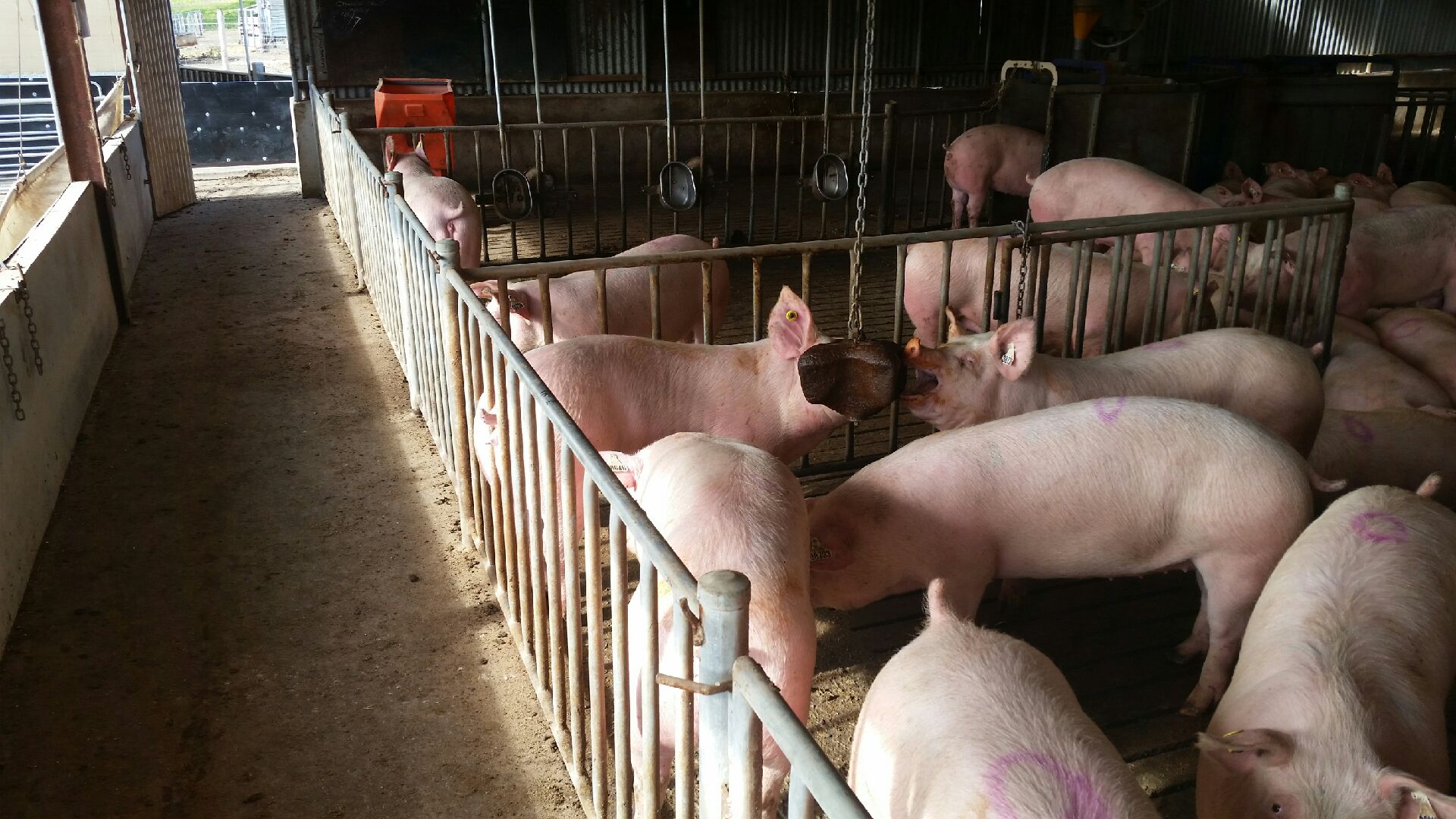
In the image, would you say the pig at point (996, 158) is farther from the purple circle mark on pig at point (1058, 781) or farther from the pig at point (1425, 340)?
the purple circle mark on pig at point (1058, 781)

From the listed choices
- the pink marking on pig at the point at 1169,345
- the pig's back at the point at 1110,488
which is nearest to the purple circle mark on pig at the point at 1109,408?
the pig's back at the point at 1110,488

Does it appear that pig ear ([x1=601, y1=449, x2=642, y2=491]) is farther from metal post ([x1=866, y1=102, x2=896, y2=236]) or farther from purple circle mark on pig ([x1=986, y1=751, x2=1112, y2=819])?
metal post ([x1=866, y1=102, x2=896, y2=236])

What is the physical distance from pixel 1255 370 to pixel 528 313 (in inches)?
107

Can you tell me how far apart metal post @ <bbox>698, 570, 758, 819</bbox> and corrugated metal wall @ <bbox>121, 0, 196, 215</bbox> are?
1035 centimetres

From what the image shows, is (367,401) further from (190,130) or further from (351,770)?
(190,130)

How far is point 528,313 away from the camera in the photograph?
Answer: 4324 mm

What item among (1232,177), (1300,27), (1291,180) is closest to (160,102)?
(1232,177)

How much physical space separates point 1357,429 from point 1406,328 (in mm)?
1768

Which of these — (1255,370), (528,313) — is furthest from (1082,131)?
(528,313)

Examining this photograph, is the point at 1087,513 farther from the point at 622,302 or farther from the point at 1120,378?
the point at 622,302

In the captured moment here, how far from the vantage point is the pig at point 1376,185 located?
302 inches

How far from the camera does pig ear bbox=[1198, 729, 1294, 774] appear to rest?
1973 millimetres

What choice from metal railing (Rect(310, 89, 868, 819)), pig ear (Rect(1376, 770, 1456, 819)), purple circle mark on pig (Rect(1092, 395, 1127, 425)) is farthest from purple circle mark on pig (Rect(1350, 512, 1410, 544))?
metal railing (Rect(310, 89, 868, 819))

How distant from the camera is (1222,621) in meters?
2.97
